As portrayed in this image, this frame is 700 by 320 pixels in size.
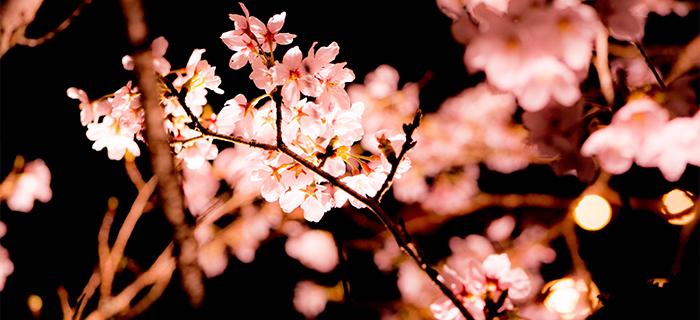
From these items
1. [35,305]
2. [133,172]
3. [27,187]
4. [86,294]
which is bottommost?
[35,305]

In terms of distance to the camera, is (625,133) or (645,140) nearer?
(625,133)

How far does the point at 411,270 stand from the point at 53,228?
163 inches

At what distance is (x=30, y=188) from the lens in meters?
3.24

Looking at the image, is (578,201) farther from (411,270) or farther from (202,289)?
(202,289)

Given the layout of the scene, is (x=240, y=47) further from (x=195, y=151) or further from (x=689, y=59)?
(x=689, y=59)

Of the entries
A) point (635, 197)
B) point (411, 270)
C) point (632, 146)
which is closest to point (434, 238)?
point (411, 270)

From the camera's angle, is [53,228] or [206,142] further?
[53,228]

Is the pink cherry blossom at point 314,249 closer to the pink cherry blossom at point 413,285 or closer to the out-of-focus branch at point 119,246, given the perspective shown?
the pink cherry blossom at point 413,285

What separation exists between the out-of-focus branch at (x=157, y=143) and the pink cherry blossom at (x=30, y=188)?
3.32 metres

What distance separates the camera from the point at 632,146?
3.28ft

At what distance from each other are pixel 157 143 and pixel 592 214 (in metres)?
3.92

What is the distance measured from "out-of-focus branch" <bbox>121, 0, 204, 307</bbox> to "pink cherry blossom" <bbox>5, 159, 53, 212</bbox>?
332 centimetres

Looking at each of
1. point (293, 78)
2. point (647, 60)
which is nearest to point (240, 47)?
point (293, 78)

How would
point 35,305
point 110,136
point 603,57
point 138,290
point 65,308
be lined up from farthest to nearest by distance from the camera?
point 138,290 < point 35,305 < point 65,308 < point 110,136 < point 603,57
